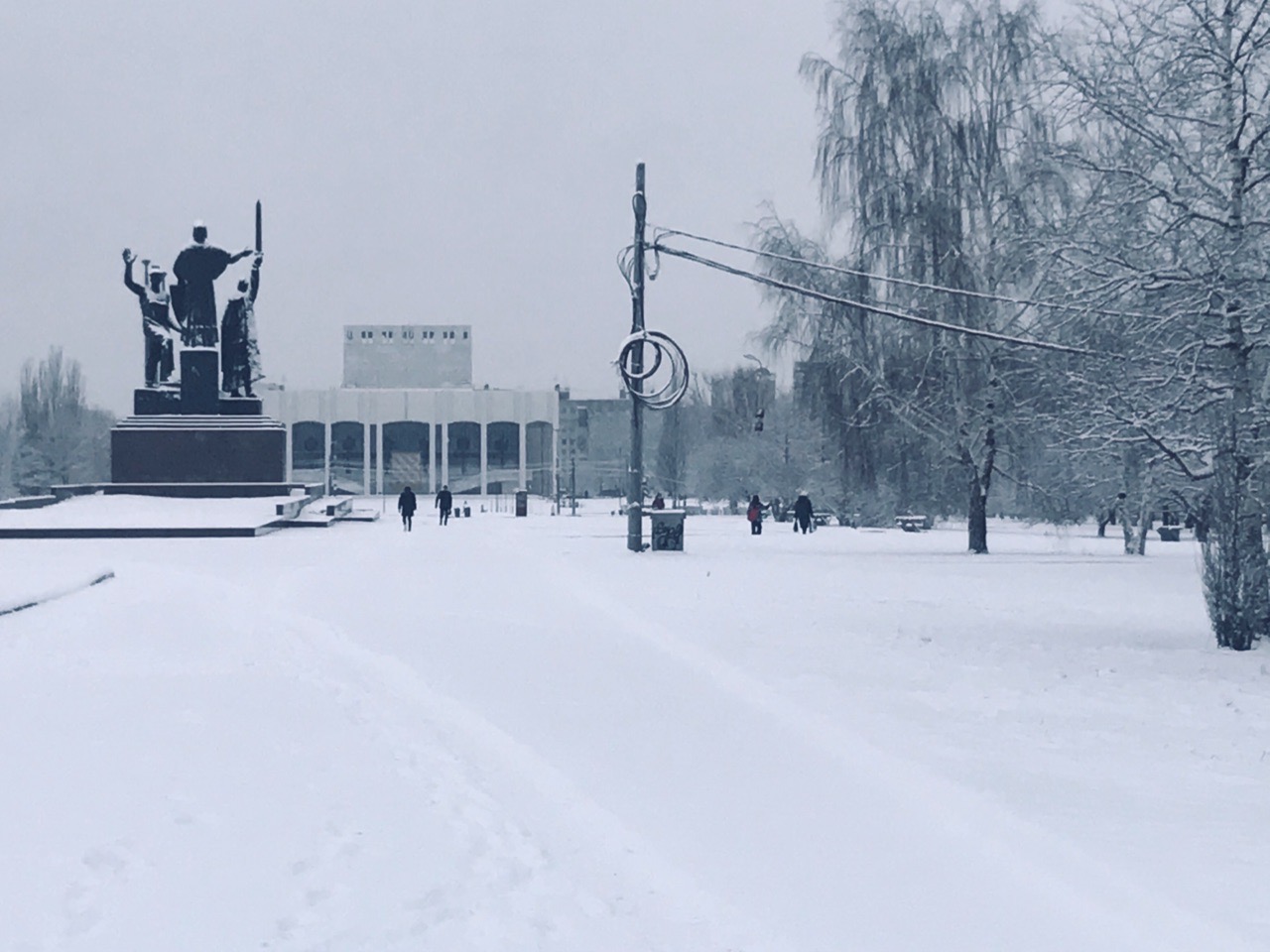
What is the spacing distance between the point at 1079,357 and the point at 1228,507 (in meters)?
3.47

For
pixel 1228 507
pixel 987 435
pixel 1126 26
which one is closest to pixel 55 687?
pixel 1228 507

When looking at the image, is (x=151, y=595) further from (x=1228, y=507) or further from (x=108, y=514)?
(x=108, y=514)

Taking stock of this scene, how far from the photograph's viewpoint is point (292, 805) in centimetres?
677

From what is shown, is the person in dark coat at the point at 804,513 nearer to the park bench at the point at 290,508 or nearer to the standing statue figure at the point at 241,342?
the park bench at the point at 290,508

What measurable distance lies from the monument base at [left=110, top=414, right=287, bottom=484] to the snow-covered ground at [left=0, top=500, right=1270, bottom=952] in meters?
22.2

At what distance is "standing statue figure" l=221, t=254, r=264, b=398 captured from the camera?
4078 centimetres

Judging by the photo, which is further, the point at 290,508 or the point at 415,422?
the point at 415,422

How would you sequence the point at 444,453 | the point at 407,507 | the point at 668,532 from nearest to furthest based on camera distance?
the point at 668,532, the point at 407,507, the point at 444,453

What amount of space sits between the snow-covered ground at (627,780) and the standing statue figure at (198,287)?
25089mm

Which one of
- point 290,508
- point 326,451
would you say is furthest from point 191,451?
point 326,451

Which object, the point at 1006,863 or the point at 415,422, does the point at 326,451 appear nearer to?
the point at 415,422

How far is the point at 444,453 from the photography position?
106438 millimetres

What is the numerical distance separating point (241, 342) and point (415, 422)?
73.0 m

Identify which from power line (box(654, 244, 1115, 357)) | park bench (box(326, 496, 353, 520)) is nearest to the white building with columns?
park bench (box(326, 496, 353, 520))
